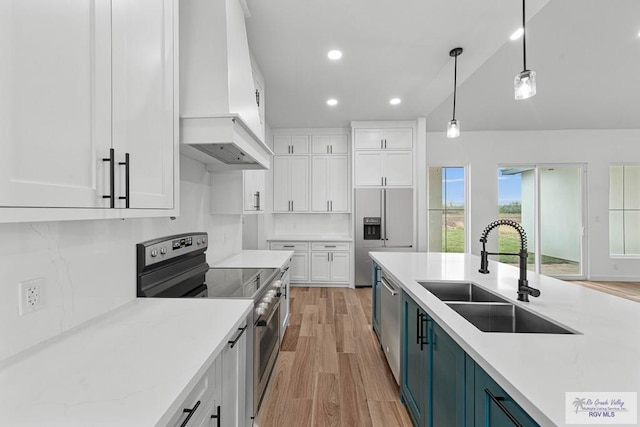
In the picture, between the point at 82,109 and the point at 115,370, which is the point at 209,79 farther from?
the point at 115,370

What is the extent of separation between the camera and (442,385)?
4.08ft

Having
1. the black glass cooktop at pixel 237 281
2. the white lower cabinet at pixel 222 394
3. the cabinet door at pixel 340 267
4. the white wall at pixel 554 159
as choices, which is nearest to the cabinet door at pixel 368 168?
the cabinet door at pixel 340 267

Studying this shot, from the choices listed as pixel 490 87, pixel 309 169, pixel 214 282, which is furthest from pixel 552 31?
pixel 214 282

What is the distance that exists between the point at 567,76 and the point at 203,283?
17.7 feet

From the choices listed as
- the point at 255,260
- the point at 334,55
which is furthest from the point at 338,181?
the point at 255,260

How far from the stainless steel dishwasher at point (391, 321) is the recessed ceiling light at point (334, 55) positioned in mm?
2169

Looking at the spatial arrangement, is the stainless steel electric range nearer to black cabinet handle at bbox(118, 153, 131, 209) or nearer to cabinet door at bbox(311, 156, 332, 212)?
black cabinet handle at bbox(118, 153, 131, 209)

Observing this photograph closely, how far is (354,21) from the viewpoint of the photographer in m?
2.31

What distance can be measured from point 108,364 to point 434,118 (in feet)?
18.4

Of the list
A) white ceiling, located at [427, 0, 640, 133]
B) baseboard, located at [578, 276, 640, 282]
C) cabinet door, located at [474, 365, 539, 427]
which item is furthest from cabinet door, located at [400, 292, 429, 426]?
baseboard, located at [578, 276, 640, 282]

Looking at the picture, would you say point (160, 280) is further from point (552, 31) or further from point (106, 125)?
point (552, 31)

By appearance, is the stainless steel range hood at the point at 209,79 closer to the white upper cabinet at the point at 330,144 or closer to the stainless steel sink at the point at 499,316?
the stainless steel sink at the point at 499,316

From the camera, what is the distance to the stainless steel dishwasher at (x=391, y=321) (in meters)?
2.00

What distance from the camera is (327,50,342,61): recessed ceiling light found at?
9.04 feet
